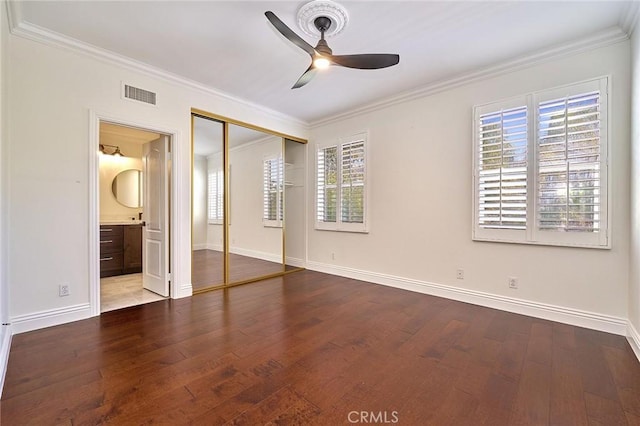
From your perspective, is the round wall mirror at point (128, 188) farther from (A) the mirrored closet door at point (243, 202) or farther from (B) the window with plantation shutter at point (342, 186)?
(B) the window with plantation shutter at point (342, 186)

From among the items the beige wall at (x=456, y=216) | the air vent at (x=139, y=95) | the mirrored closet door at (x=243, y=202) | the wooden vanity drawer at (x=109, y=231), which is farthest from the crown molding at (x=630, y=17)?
the wooden vanity drawer at (x=109, y=231)

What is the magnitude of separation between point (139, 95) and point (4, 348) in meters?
2.69

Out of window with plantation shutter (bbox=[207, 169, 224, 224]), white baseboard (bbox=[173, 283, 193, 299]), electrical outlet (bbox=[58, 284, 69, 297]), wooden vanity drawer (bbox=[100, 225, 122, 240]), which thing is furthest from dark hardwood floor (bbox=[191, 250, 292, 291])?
wooden vanity drawer (bbox=[100, 225, 122, 240])

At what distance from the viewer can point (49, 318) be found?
2756 mm

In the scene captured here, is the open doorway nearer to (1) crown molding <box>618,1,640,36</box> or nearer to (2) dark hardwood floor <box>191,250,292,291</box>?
(2) dark hardwood floor <box>191,250,292,291</box>

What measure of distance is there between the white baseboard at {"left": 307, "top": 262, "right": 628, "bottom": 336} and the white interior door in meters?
2.87

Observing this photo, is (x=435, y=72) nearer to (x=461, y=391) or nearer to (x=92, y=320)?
(x=461, y=391)

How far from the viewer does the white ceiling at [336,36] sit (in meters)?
2.38

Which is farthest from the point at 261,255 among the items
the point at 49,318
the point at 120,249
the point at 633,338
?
the point at 633,338

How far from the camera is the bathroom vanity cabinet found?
4711 mm

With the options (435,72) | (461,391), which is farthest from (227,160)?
(461,391)

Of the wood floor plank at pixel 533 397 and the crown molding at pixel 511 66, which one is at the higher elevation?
the crown molding at pixel 511 66

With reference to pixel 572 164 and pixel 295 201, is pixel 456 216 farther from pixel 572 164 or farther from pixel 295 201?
pixel 295 201

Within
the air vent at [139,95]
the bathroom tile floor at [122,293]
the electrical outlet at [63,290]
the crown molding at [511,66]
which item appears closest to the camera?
the crown molding at [511,66]
